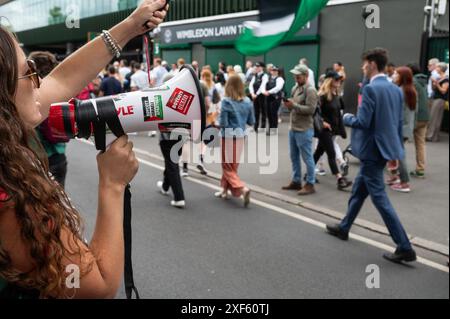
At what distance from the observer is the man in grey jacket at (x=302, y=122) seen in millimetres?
1804

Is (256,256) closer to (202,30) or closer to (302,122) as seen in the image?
(302,122)

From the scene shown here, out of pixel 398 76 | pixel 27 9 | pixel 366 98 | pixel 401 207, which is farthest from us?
pixel 398 76

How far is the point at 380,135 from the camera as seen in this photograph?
158 inches

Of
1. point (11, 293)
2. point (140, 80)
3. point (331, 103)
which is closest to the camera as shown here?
point (11, 293)

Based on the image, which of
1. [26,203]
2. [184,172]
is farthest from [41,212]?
[184,172]

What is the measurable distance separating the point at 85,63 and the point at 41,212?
577 millimetres

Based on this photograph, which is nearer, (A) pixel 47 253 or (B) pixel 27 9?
(A) pixel 47 253

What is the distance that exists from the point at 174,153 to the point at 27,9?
23.9 inches

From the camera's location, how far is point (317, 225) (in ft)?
16.3

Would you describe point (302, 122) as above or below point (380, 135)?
above

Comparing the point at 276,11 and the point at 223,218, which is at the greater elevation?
the point at 276,11

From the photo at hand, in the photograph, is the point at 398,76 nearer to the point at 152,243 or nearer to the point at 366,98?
the point at 366,98

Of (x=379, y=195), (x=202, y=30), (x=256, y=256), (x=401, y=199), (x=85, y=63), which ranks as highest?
(x=202, y=30)

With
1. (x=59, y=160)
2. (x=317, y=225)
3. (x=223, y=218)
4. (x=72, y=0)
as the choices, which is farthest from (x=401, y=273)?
(x=72, y=0)
